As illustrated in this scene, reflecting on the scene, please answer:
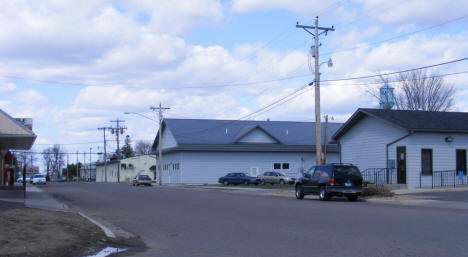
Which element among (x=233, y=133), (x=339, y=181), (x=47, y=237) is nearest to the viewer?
(x=47, y=237)

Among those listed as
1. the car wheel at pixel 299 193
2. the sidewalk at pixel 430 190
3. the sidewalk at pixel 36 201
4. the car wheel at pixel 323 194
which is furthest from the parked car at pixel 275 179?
the sidewalk at pixel 36 201

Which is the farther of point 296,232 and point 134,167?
point 134,167

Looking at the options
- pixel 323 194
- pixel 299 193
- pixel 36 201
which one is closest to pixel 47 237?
pixel 36 201

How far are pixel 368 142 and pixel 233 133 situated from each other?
91.4 ft

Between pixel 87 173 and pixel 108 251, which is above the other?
pixel 108 251

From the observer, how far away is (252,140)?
6078cm

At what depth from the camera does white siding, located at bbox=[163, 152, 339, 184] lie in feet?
194

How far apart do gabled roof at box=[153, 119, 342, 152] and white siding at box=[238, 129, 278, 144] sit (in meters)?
0.48

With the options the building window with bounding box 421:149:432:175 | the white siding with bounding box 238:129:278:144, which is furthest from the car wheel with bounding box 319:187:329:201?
the white siding with bounding box 238:129:278:144

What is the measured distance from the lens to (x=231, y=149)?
59406 millimetres

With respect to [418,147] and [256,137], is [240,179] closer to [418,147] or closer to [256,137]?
[256,137]

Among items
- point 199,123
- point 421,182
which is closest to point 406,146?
point 421,182

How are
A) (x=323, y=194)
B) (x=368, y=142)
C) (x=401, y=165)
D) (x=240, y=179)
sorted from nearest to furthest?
(x=323, y=194) < (x=401, y=165) < (x=368, y=142) < (x=240, y=179)

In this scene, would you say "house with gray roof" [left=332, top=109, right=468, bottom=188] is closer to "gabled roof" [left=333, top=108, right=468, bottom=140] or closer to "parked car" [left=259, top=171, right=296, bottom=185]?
"gabled roof" [left=333, top=108, right=468, bottom=140]
